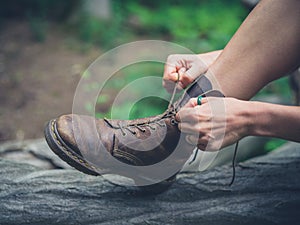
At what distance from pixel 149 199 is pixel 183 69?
19.6 inches

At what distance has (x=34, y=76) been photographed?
3.57m

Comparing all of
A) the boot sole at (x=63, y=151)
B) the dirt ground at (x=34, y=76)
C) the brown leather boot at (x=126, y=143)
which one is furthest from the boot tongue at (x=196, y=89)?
the dirt ground at (x=34, y=76)

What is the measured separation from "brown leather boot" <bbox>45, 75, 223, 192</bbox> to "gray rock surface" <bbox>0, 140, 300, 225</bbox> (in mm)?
149

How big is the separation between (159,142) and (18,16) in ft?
10.8

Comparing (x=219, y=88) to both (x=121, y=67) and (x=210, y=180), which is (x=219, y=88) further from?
(x=121, y=67)

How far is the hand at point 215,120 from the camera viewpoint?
1334 mm

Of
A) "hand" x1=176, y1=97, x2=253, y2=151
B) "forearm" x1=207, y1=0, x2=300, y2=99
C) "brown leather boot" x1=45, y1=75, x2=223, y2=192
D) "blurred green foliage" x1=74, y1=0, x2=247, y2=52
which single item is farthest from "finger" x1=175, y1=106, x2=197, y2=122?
"blurred green foliage" x1=74, y1=0, x2=247, y2=52

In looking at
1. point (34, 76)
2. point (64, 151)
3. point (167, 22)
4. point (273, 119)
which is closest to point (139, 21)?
point (167, 22)

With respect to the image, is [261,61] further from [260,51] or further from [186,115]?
[186,115]

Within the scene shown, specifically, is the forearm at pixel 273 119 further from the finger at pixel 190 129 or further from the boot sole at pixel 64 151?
the boot sole at pixel 64 151

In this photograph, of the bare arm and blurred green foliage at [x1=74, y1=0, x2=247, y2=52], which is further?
blurred green foliage at [x1=74, y1=0, x2=247, y2=52]

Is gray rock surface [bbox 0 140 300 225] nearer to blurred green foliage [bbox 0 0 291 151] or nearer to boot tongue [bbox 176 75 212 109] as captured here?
boot tongue [bbox 176 75 212 109]

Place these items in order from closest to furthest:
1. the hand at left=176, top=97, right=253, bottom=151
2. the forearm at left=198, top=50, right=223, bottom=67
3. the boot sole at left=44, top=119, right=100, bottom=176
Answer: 1. the hand at left=176, top=97, right=253, bottom=151
2. the boot sole at left=44, top=119, right=100, bottom=176
3. the forearm at left=198, top=50, right=223, bottom=67

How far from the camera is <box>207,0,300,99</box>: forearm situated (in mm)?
1539
